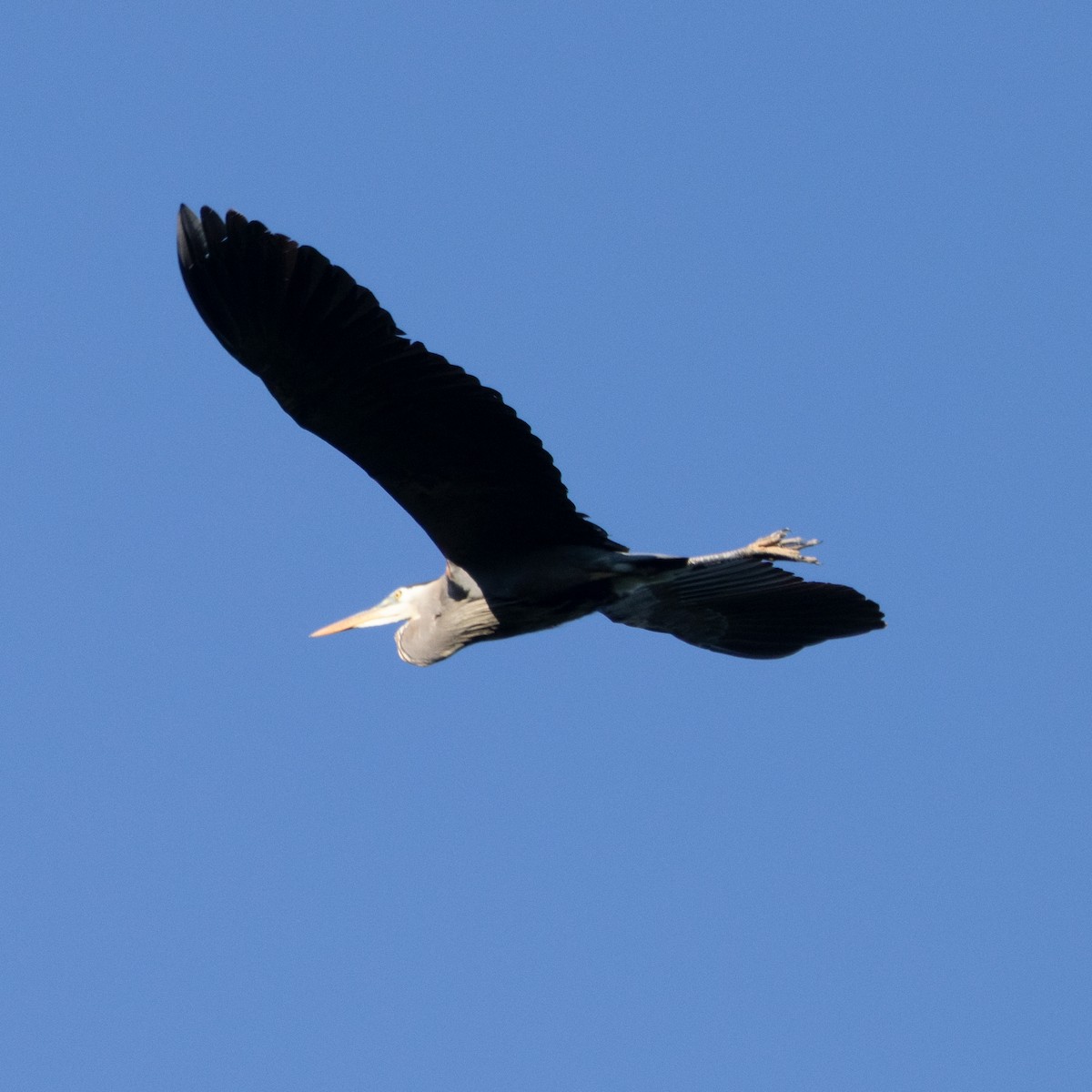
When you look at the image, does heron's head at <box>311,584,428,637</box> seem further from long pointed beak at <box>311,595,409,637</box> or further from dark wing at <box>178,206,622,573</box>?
dark wing at <box>178,206,622,573</box>

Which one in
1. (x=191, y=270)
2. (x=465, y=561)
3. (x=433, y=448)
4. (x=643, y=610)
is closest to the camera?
(x=191, y=270)

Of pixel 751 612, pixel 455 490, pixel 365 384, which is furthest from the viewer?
pixel 751 612

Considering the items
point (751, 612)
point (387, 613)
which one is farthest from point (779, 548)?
point (387, 613)

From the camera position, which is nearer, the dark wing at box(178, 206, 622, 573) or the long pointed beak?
the dark wing at box(178, 206, 622, 573)

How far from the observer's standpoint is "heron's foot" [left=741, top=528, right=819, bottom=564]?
8.95 meters

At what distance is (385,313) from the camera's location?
7.41 meters

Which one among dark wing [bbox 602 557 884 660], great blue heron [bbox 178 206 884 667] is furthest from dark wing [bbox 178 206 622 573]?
dark wing [bbox 602 557 884 660]

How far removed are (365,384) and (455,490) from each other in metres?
0.87

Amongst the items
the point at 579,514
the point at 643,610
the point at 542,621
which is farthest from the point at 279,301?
the point at 643,610

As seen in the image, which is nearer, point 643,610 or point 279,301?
point 279,301

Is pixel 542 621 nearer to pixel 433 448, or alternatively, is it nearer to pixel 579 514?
pixel 579 514

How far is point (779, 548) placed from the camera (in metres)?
8.97

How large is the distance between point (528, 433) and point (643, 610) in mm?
2058

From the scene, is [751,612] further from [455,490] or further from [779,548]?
[455,490]
